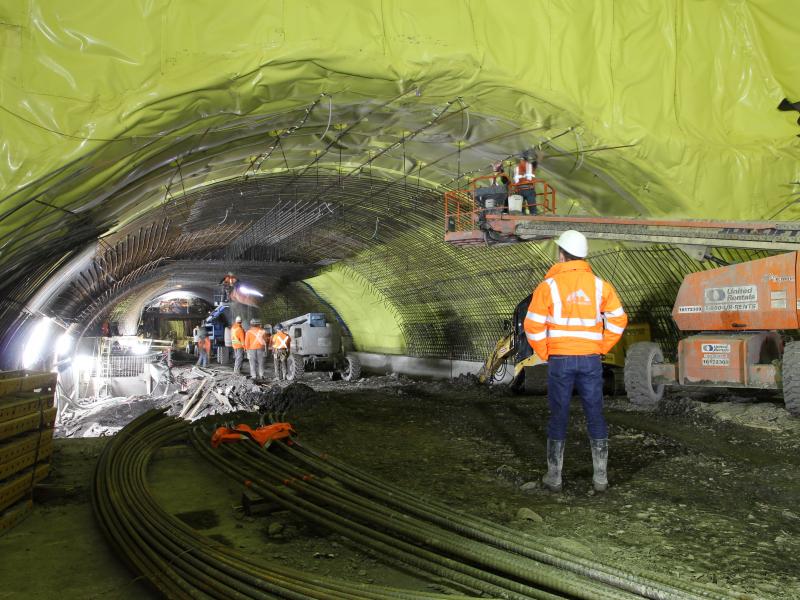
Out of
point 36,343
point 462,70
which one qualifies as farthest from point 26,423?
point 36,343

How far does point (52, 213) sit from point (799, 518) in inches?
237

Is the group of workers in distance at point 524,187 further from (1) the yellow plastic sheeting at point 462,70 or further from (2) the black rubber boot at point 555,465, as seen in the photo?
(2) the black rubber boot at point 555,465

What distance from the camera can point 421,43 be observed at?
567 cm

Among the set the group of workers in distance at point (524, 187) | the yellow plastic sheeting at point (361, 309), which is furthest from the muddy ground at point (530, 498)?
the yellow plastic sheeting at point (361, 309)

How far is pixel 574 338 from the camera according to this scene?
4266 millimetres

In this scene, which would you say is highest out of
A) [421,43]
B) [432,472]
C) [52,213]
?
[421,43]

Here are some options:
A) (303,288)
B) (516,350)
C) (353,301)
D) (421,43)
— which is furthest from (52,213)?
(303,288)

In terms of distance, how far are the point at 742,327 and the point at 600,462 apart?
4.22 metres

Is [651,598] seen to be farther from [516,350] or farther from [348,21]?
[516,350]

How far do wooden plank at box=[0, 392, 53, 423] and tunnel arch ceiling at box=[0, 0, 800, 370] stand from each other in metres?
1.26

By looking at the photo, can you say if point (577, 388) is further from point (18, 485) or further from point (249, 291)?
point (249, 291)

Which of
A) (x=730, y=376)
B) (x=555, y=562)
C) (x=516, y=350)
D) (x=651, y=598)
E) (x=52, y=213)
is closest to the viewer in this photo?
(x=651, y=598)

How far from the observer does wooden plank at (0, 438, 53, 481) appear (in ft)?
13.1

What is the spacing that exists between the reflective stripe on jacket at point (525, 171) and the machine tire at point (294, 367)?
1137 cm
